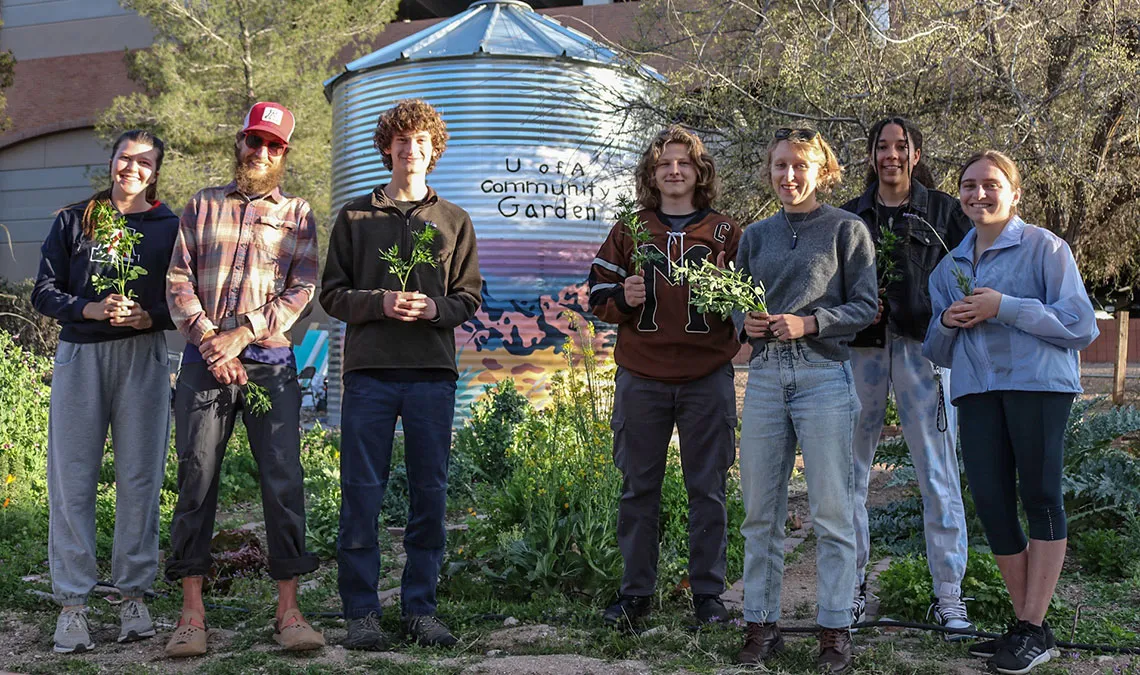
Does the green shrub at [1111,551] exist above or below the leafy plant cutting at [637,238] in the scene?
below

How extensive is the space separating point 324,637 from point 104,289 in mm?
1519

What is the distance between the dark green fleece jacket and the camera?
12.3ft

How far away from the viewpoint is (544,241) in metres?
8.25

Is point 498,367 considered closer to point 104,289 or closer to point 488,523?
point 488,523

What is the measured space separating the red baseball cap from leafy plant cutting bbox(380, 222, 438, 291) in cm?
59

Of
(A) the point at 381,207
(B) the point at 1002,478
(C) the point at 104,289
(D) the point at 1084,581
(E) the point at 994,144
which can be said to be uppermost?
(E) the point at 994,144

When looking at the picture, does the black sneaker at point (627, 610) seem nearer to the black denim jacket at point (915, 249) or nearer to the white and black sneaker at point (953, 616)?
the white and black sneaker at point (953, 616)

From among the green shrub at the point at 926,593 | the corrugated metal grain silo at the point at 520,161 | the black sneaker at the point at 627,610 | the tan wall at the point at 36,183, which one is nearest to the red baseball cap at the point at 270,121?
→ the black sneaker at the point at 627,610

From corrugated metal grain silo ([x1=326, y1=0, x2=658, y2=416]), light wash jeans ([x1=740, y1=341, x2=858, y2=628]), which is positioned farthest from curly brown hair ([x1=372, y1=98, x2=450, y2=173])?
corrugated metal grain silo ([x1=326, y1=0, x2=658, y2=416])

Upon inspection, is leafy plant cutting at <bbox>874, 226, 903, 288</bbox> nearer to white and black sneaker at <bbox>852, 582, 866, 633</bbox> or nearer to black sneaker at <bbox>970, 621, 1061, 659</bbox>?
white and black sneaker at <bbox>852, 582, 866, 633</bbox>

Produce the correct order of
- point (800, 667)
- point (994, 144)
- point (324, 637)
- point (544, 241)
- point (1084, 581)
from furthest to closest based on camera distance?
1. point (544, 241)
2. point (994, 144)
3. point (1084, 581)
4. point (324, 637)
5. point (800, 667)

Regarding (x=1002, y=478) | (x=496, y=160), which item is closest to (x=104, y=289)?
(x=1002, y=478)

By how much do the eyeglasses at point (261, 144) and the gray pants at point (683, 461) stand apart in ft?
5.08

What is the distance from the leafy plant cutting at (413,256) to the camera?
12.2 ft
